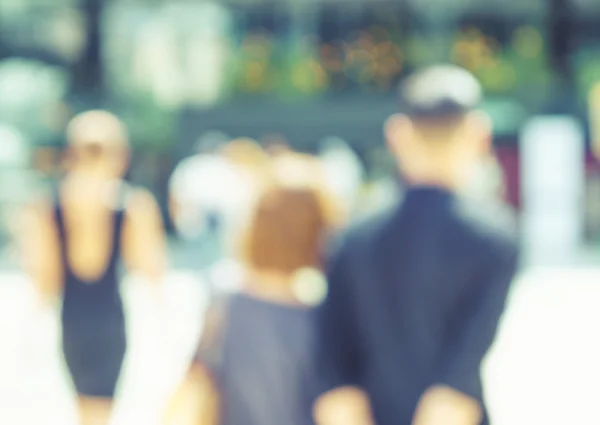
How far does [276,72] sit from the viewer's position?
22.8 meters

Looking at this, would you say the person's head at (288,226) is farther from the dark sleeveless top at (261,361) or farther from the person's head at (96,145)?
the person's head at (96,145)

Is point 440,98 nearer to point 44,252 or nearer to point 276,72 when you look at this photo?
point 44,252

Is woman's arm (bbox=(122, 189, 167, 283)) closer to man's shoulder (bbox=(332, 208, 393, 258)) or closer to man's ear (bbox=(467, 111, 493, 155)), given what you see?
man's shoulder (bbox=(332, 208, 393, 258))

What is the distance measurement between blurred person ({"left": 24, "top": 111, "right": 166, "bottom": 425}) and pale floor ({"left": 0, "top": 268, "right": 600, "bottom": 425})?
0.53ft

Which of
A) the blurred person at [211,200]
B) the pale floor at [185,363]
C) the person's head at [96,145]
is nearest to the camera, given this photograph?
the person's head at [96,145]

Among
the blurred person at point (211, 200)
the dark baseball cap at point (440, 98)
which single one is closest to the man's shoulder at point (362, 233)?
the dark baseball cap at point (440, 98)

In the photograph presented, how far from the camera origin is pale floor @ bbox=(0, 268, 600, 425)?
262 inches

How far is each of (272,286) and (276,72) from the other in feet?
65.8

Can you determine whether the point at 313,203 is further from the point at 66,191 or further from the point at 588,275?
the point at 588,275

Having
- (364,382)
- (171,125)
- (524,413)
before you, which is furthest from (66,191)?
(171,125)

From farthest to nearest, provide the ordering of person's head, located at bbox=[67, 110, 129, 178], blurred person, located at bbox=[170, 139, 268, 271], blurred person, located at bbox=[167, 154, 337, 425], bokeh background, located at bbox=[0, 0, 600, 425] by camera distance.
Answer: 1. bokeh background, located at bbox=[0, 0, 600, 425]
2. blurred person, located at bbox=[170, 139, 268, 271]
3. person's head, located at bbox=[67, 110, 129, 178]
4. blurred person, located at bbox=[167, 154, 337, 425]

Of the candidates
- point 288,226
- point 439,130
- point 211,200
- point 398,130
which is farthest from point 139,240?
point 211,200

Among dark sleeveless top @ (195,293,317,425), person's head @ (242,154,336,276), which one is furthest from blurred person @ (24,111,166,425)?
dark sleeveless top @ (195,293,317,425)

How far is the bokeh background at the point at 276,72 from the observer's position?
2166 centimetres
